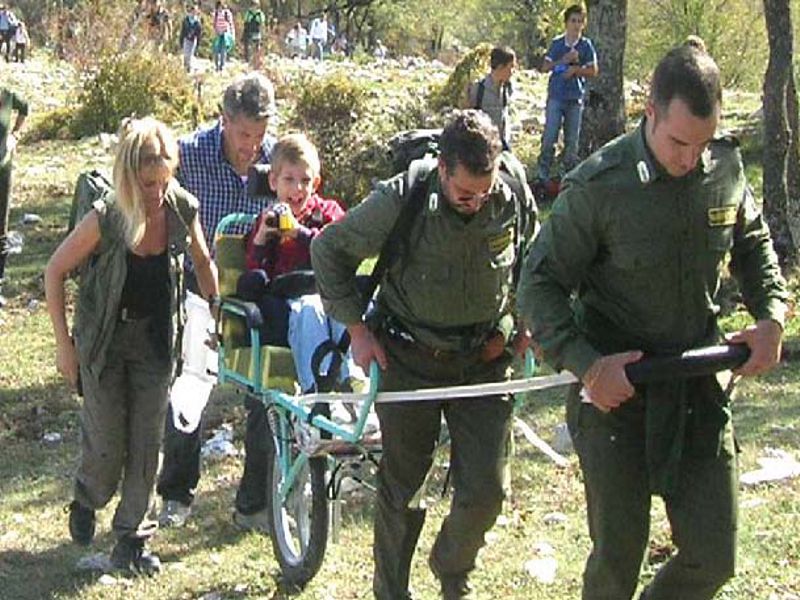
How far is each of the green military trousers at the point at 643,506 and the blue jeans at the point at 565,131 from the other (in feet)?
35.1

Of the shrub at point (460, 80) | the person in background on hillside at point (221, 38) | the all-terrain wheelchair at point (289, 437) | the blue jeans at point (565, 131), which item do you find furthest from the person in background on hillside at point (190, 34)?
the all-terrain wheelchair at point (289, 437)

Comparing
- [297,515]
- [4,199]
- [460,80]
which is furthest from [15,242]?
[297,515]

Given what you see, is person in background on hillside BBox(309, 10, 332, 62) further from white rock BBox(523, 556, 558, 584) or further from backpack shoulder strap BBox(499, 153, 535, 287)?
backpack shoulder strap BBox(499, 153, 535, 287)

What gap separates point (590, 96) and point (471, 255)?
9.82 m

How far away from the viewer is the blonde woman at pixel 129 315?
5969 mm

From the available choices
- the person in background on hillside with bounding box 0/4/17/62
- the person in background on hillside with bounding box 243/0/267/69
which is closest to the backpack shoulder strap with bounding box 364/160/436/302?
the person in background on hillside with bounding box 243/0/267/69

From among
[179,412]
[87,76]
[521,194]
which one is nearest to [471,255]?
[521,194]

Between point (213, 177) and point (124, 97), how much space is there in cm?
1412

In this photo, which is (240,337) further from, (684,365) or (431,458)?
(684,365)

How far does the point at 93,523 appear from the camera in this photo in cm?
679

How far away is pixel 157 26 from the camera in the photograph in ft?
91.2

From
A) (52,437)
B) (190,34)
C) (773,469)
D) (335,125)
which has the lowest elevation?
(52,437)

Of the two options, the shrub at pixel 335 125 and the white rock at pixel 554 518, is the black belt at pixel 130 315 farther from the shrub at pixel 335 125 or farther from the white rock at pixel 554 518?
the shrub at pixel 335 125

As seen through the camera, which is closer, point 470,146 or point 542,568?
point 470,146
